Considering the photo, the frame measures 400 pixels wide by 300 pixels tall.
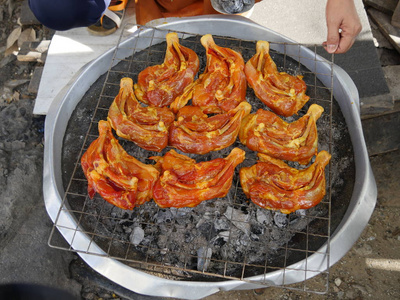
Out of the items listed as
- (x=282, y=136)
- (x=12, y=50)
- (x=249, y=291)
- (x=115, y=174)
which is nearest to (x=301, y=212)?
(x=282, y=136)

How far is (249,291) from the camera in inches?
146

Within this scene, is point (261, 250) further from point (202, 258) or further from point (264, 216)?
point (202, 258)

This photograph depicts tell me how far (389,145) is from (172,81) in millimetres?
2695

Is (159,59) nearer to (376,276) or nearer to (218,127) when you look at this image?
(218,127)

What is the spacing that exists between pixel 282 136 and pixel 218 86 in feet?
2.48

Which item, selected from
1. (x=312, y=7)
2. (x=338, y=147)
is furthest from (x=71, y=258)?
(x=312, y=7)

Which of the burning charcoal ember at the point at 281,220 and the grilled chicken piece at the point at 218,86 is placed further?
the grilled chicken piece at the point at 218,86

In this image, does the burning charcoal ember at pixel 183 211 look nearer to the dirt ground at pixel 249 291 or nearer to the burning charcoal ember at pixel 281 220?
the burning charcoal ember at pixel 281 220

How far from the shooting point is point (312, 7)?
15.1 ft

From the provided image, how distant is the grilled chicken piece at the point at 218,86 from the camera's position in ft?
10.9

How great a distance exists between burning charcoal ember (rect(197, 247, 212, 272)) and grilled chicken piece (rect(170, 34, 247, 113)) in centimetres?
124

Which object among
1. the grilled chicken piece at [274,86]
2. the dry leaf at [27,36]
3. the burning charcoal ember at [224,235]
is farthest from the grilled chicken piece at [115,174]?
the dry leaf at [27,36]

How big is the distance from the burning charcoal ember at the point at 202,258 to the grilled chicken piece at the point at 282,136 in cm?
94

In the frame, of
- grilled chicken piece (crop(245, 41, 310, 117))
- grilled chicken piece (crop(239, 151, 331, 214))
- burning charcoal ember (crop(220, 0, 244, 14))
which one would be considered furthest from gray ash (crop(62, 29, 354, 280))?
burning charcoal ember (crop(220, 0, 244, 14))
